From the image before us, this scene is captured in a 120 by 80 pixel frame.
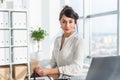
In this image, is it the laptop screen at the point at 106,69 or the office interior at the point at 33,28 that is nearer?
the laptop screen at the point at 106,69

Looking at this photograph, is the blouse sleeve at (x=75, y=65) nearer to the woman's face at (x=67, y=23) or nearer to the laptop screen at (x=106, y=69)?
the woman's face at (x=67, y=23)

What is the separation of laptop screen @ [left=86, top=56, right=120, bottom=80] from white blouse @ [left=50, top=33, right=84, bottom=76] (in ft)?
1.72

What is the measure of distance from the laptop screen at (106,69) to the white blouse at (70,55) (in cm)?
52

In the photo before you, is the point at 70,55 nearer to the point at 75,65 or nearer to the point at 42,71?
the point at 75,65

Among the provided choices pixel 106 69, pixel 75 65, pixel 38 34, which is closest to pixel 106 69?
pixel 106 69

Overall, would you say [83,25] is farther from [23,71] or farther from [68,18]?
[68,18]

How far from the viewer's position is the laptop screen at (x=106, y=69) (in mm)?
1169

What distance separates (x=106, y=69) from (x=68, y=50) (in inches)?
26.4

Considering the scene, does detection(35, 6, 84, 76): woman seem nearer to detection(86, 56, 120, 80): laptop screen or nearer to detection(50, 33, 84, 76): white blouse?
detection(50, 33, 84, 76): white blouse

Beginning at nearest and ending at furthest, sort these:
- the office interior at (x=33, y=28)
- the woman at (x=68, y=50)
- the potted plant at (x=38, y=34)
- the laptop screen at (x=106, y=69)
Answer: the laptop screen at (x=106, y=69), the woman at (x=68, y=50), the office interior at (x=33, y=28), the potted plant at (x=38, y=34)

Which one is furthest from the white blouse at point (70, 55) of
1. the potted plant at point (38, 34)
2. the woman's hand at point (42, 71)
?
the potted plant at point (38, 34)

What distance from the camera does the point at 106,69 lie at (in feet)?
3.89

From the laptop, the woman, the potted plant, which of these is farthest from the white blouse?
the potted plant

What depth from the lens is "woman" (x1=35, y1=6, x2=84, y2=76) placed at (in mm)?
1734
